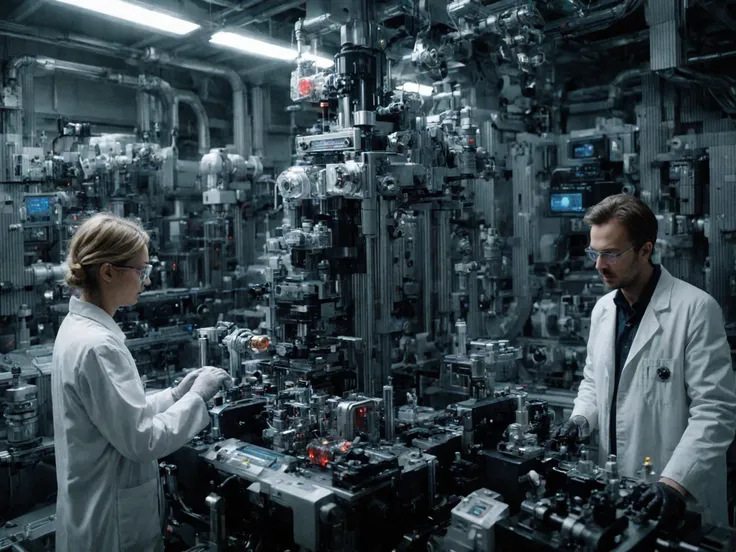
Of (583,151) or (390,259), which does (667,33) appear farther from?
(390,259)

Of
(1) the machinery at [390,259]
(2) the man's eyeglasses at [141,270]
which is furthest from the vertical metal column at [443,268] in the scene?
(2) the man's eyeglasses at [141,270]

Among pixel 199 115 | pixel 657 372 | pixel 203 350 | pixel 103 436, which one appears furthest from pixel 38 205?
pixel 657 372

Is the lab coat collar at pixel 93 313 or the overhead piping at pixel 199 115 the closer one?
the lab coat collar at pixel 93 313

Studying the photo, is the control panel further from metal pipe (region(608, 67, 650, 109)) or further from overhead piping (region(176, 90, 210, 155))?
metal pipe (region(608, 67, 650, 109))

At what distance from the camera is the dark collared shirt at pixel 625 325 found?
3.10m

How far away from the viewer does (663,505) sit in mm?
2465

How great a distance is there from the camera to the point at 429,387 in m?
7.68

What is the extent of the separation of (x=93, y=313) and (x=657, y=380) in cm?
245

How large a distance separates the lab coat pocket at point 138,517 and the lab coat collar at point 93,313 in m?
0.62

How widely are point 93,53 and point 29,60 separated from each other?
2.32m

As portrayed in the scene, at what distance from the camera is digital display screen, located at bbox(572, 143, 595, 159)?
28.1 feet

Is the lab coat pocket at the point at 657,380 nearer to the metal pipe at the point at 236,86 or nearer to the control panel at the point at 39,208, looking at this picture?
the control panel at the point at 39,208

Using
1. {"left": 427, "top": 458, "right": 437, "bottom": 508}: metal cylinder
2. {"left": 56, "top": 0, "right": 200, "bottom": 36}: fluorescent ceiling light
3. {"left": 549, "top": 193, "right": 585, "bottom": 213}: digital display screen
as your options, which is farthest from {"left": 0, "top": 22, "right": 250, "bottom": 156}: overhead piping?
{"left": 427, "top": 458, "right": 437, "bottom": 508}: metal cylinder

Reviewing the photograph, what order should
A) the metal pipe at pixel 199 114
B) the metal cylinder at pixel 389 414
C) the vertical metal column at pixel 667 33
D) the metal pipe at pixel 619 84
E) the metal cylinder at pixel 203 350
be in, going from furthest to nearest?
1. the metal pipe at pixel 199 114
2. the metal pipe at pixel 619 84
3. the vertical metal column at pixel 667 33
4. the metal cylinder at pixel 203 350
5. the metal cylinder at pixel 389 414
